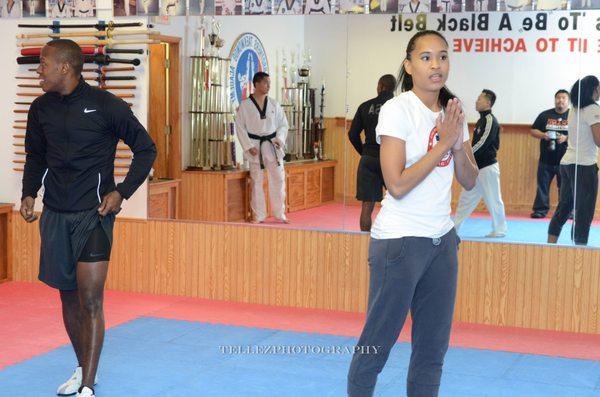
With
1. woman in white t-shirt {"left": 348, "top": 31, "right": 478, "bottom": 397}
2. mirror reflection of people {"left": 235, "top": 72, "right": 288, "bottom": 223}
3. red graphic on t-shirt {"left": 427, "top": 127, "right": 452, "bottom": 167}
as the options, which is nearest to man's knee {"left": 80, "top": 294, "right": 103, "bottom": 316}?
woman in white t-shirt {"left": 348, "top": 31, "right": 478, "bottom": 397}

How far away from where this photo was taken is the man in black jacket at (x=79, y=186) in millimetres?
4246

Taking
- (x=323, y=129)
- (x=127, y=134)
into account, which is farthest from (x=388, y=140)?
(x=323, y=129)

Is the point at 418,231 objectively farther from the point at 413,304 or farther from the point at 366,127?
the point at 366,127

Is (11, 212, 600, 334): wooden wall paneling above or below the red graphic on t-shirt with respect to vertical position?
below

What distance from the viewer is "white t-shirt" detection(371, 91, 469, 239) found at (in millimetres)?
3193

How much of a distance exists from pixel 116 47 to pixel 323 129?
5.64 feet

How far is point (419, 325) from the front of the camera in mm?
3271

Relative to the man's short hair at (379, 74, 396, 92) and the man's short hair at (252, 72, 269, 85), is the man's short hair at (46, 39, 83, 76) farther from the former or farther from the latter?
the man's short hair at (379, 74, 396, 92)

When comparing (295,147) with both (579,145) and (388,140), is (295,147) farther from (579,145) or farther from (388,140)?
(388,140)

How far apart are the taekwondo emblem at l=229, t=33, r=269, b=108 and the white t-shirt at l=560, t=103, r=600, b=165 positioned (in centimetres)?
210

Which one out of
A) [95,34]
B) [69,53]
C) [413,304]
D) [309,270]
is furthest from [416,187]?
[95,34]

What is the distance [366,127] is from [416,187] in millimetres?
3019

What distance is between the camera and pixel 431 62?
3.26 metres

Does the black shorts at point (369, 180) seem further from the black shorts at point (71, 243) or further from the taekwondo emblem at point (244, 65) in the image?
the black shorts at point (71, 243)
